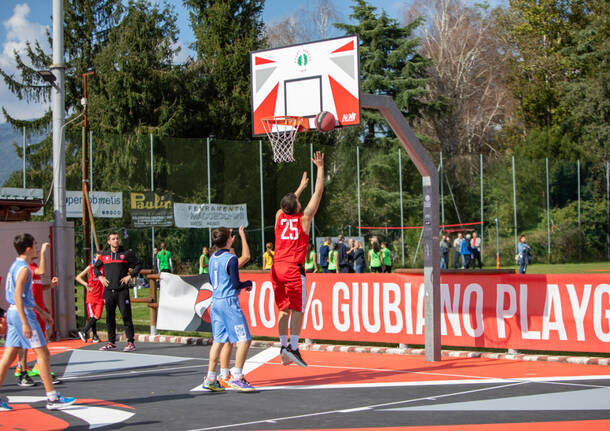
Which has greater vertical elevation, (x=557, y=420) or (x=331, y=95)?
(x=331, y=95)

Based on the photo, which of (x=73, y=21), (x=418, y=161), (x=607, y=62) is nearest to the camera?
(x=418, y=161)

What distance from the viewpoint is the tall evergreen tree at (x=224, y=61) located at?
157 feet

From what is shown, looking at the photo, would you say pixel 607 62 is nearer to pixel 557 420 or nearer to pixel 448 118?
pixel 448 118

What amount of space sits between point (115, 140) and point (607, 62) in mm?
37826

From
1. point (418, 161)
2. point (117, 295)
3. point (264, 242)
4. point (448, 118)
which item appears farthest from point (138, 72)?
point (418, 161)

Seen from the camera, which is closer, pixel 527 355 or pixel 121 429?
pixel 121 429

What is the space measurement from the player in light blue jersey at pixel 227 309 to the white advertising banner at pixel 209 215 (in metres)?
25.0

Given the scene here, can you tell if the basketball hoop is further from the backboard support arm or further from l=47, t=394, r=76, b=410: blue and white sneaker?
l=47, t=394, r=76, b=410: blue and white sneaker

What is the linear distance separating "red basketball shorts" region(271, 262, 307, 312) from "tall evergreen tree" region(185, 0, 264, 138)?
3795 cm

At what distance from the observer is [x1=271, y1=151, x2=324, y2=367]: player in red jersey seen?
960 cm

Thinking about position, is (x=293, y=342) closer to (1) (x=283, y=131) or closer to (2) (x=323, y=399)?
(2) (x=323, y=399)

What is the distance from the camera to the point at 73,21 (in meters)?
50.4

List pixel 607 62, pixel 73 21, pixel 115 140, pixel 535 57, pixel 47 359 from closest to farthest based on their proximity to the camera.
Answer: pixel 47 359 < pixel 115 140 < pixel 73 21 < pixel 607 62 < pixel 535 57

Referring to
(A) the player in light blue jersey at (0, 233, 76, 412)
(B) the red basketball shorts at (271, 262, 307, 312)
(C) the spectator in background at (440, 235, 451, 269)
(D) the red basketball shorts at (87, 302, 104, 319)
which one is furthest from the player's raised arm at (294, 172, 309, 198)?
(C) the spectator in background at (440, 235, 451, 269)
